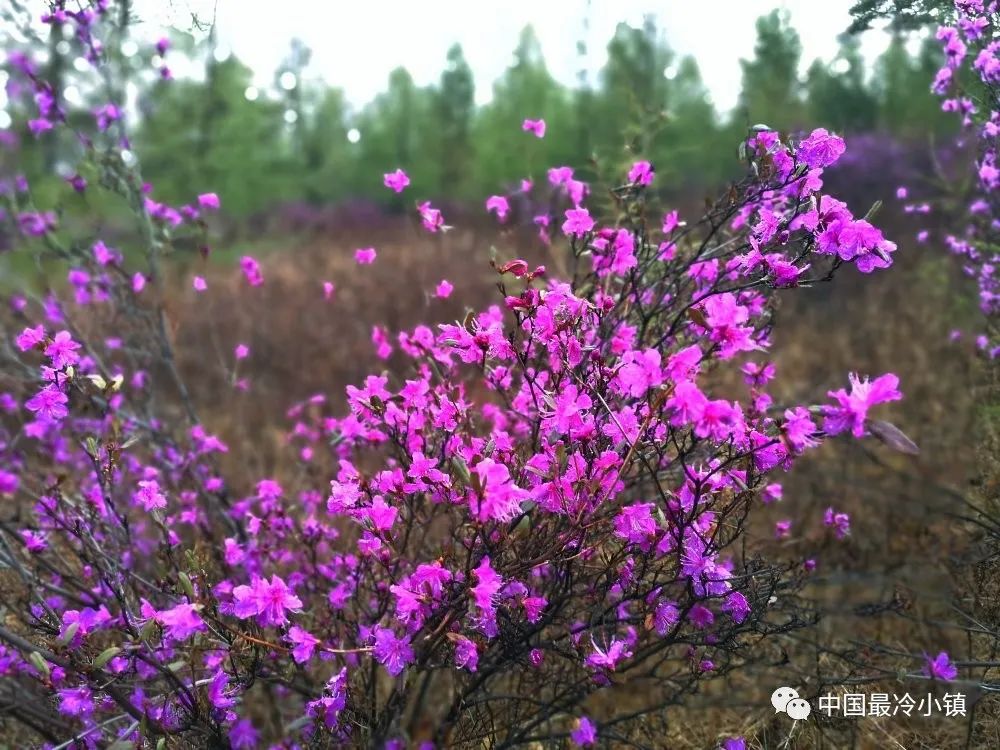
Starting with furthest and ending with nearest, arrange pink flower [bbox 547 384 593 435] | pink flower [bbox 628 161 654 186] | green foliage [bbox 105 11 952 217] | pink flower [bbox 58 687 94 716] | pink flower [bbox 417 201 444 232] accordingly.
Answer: green foliage [bbox 105 11 952 217] → pink flower [bbox 417 201 444 232] → pink flower [bbox 628 161 654 186] → pink flower [bbox 58 687 94 716] → pink flower [bbox 547 384 593 435]

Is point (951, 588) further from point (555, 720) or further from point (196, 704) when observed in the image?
point (196, 704)

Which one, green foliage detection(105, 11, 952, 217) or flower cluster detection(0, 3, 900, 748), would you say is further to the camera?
green foliage detection(105, 11, 952, 217)

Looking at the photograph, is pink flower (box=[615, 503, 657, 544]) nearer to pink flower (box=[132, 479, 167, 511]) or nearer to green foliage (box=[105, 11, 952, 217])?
pink flower (box=[132, 479, 167, 511])

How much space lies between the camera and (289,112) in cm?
2425

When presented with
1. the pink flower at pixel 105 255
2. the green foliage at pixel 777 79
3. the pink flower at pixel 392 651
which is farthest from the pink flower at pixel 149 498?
the green foliage at pixel 777 79

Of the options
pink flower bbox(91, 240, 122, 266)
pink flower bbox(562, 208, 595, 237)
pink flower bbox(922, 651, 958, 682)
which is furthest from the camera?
pink flower bbox(91, 240, 122, 266)

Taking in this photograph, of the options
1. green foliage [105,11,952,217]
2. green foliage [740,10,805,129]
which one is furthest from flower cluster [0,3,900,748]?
green foliage [740,10,805,129]

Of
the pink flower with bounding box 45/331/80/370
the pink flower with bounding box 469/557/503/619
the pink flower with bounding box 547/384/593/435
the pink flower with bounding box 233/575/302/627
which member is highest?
the pink flower with bounding box 45/331/80/370

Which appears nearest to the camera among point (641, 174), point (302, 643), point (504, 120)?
point (302, 643)

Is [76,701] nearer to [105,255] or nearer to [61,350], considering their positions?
[61,350]

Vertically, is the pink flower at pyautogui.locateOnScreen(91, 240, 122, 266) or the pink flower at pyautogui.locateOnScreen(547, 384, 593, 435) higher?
the pink flower at pyautogui.locateOnScreen(91, 240, 122, 266)

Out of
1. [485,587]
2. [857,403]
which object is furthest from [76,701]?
[857,403]

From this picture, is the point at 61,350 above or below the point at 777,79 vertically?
below

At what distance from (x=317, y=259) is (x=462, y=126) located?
39.4 feet
